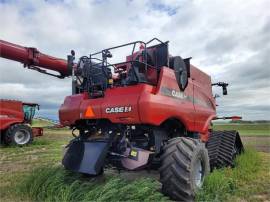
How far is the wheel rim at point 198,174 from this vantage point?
5995 mm

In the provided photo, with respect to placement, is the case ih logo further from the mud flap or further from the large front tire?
→ the large front tire

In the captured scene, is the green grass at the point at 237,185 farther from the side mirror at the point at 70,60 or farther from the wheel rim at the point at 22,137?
the wheel rim at the point at 22,137

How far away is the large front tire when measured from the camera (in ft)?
18.0

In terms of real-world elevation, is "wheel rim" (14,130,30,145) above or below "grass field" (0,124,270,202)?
above

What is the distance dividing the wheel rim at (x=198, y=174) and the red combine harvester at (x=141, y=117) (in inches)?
0.7

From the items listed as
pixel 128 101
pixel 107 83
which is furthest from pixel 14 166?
pixel 128 101

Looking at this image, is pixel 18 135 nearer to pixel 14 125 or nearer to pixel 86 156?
pixel 14 125

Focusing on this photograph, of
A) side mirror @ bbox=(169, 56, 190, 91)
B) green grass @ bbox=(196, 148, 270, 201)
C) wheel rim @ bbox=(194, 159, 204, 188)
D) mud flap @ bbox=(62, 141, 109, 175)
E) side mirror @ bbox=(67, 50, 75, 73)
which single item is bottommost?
green grass @ bbox=(196, 148, 270, 201)

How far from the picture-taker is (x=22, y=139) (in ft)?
52.9

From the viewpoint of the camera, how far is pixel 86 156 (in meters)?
6.15

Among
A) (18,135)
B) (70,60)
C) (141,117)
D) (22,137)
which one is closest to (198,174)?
(141,117)

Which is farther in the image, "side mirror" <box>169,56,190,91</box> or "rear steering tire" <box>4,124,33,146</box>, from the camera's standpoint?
"rear steering tire" <box>4,124,33,146</box>

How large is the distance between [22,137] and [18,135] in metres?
0.28

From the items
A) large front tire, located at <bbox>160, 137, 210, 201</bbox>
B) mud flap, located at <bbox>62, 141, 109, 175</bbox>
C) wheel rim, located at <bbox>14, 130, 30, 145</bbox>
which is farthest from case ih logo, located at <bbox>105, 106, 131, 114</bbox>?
wheel rim, located at <bbox>14, 130, 30, 145</bbox>
